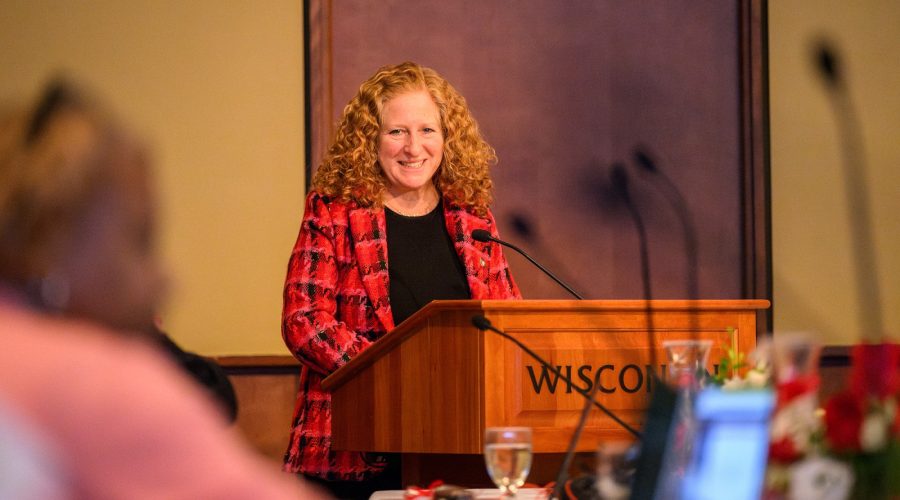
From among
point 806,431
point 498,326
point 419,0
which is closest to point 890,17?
point 419,0

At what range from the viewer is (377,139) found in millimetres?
3807

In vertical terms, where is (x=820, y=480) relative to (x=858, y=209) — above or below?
below

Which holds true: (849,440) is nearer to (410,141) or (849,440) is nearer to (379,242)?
(379,242)

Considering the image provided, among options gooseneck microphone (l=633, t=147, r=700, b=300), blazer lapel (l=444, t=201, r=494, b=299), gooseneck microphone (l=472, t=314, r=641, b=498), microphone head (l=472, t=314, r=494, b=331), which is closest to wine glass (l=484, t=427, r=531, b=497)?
gooseneck microphone (l=472, t=314, r=641, b=498)

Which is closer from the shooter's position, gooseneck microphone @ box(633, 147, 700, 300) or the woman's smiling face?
the woman's smiling face

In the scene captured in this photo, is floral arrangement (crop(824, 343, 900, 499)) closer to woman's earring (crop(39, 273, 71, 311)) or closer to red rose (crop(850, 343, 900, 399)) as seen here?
red rose (crop(850, 343, 900, 399))

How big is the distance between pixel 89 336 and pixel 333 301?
8.60ft

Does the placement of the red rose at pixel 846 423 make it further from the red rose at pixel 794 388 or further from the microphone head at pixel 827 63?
the microphone head at pixel 827 63

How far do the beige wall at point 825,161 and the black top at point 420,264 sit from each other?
101 inches

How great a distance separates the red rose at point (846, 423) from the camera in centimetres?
150

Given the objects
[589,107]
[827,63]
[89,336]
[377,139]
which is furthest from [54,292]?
[589,107]

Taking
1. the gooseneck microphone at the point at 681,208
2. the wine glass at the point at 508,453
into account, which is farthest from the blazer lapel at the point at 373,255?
the gooseneck microphone at the point at 681,208

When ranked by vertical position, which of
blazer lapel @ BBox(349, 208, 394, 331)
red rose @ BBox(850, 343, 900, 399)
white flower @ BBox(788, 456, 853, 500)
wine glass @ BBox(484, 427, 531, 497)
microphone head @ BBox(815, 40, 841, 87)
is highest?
microphone head @ BBox(815, 40, 841, 87)

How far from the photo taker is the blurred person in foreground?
900 mm
